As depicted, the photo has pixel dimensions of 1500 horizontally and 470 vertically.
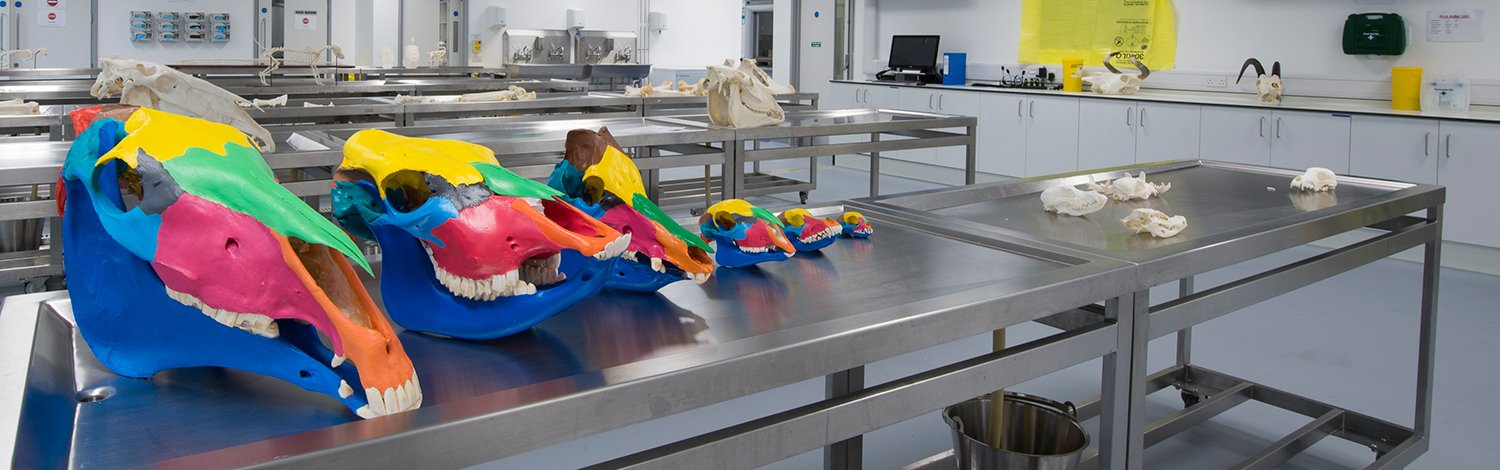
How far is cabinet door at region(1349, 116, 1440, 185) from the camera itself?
199 inches

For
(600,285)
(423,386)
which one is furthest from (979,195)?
(423,386)

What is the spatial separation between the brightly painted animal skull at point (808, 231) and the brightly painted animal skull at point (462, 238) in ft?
1.79

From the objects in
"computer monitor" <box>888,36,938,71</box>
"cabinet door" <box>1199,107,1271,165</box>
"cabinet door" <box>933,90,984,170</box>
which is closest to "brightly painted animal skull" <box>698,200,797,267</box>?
"cabinet door" <box>1199,107,1271,165</box>

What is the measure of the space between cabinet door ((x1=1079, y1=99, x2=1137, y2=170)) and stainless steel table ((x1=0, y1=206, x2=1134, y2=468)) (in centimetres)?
507

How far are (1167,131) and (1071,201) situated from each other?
445cm

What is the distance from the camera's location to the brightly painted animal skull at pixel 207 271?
97cm

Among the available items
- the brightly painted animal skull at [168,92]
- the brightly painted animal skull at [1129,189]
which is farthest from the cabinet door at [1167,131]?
the brightly painted animal skull at [168,92]

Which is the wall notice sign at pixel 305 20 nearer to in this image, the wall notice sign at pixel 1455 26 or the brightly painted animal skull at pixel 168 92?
the brightly painted animal skull at pixel 168 92

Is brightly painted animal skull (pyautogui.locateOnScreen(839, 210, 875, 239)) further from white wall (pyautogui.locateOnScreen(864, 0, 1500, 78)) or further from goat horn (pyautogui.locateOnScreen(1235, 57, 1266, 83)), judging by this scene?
goat horn (pyautogui.locateOnScreen(1235, 57, 1266, 83))

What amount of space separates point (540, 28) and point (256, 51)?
2860 millimetres

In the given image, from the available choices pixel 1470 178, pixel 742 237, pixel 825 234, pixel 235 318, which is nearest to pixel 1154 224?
pixel 825 234

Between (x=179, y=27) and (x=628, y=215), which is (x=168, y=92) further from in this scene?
(x=179, y=27)

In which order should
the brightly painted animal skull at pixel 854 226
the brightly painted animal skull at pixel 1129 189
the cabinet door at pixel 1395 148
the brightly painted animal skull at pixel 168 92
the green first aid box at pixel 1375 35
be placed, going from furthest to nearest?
the green first aid box at pixel 1375 35, the cabinet door at pixel 1395 148, the brightly painted animal skull at pixel 168 92, the brightly painted animal skull at pixel 1129 189, the brightly painted animal skull at pixel 854 226

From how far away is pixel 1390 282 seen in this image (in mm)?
4656
